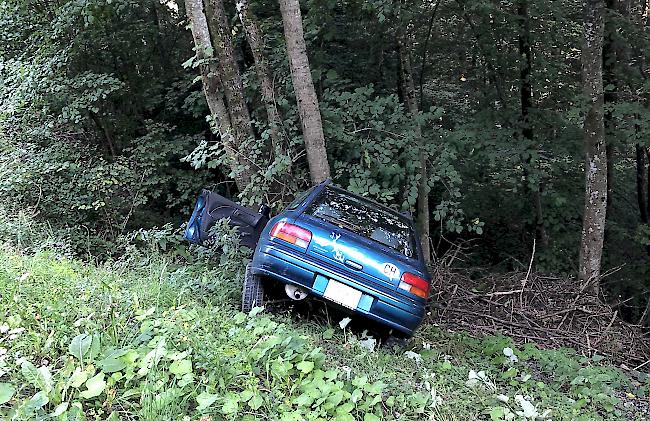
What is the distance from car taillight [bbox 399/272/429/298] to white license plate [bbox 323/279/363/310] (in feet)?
1.38

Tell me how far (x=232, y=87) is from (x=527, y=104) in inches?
238

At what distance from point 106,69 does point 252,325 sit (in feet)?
29.5

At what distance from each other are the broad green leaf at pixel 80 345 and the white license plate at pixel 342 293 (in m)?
2.23

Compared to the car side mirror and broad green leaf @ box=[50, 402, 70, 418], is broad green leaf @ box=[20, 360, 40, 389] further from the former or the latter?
the car side mirror

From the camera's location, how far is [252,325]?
3904 mm

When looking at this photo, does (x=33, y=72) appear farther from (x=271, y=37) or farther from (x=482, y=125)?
(x=482, y=125)

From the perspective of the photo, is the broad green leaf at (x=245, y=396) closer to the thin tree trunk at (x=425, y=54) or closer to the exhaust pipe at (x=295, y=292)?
the exhaust pipe at (x=295, y=292)

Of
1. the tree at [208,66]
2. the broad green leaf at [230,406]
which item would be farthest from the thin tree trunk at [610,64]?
the broad green leaf at [230,406]

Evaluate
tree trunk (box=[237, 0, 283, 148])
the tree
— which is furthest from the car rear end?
the tree

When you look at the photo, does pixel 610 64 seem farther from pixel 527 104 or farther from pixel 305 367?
pixel 305 367

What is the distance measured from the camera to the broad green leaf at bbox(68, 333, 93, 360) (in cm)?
295

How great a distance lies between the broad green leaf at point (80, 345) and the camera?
2953 mm

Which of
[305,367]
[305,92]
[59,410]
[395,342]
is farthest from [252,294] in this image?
[305,92]

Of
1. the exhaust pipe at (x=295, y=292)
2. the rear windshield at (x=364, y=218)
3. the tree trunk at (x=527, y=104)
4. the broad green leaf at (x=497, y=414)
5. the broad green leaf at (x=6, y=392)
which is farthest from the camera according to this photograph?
the tree trunk at (x=527, y=104)
